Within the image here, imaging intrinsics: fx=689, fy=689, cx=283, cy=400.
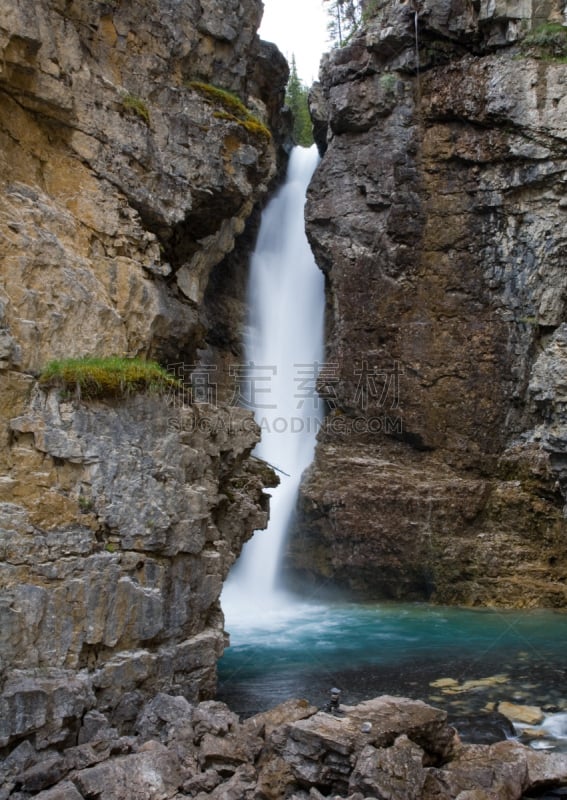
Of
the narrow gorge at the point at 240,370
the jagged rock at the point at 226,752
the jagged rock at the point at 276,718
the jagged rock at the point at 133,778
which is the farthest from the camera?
the jagged rock at the point at 276,718

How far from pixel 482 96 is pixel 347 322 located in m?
7.82

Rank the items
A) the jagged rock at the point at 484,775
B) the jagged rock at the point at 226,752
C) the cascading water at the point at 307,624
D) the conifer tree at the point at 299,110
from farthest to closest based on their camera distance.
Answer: the conifer tree at the point at 299,110 → the cascading water at the point at 307,624 → the jagged rock at the point at 226,752 → the jagged rock at the point at 484,775

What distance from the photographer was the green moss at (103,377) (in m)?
8.76

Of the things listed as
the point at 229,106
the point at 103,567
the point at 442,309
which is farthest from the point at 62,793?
the point at 442,309

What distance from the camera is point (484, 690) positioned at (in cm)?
1102

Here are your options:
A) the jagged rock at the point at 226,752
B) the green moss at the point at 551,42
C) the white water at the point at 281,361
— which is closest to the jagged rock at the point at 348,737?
the jagged rock at the point at 226,752

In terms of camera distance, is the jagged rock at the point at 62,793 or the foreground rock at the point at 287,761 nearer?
the jagged rock at the point at 62,793

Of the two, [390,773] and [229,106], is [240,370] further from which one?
[390,773]

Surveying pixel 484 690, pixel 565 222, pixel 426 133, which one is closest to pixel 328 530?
pixel 484 690

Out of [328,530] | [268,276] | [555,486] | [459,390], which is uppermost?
[268,276]

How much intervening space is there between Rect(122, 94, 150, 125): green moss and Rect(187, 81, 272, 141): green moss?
1611mm

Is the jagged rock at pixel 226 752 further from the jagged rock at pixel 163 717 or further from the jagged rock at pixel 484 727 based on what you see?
the jagged rock at pixel 484 727

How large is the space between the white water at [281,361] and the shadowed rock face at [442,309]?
39.5 inches

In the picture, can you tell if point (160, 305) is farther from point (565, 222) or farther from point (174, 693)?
point (565, 222)
